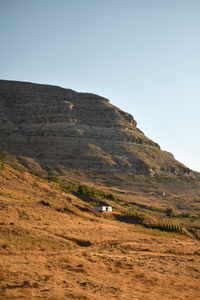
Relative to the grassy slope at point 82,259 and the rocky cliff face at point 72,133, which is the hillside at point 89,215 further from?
the rocky cliff face at point 72,133

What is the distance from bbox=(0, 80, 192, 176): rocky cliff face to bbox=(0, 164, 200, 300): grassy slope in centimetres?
4960

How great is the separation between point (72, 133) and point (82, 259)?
248ft

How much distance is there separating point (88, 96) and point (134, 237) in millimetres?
95075

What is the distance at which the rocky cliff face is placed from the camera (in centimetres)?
7975

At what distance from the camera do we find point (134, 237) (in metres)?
26.2

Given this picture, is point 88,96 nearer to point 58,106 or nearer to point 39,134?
point 58,106

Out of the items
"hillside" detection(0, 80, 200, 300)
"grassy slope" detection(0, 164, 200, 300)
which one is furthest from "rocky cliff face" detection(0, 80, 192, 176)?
"grassy slope" detection(0, 164, 200, 300)

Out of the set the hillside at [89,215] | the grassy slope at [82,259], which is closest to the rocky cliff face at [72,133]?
the hillside at [89,215]

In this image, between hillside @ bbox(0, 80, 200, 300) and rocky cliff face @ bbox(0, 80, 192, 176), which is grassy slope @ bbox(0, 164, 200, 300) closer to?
hillside @ bbox(0, 80, 200, 300)

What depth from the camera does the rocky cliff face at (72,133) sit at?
262ft

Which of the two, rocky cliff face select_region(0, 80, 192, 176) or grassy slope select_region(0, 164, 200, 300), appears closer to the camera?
grassy slope select_region(0, 164, 200, 300)

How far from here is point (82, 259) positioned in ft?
52.6

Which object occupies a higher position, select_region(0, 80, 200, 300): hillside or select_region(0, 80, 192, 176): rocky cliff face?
select_region(0, 80, 192, 176): rocky cliff face

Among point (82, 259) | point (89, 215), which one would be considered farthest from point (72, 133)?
point (82, 259)
